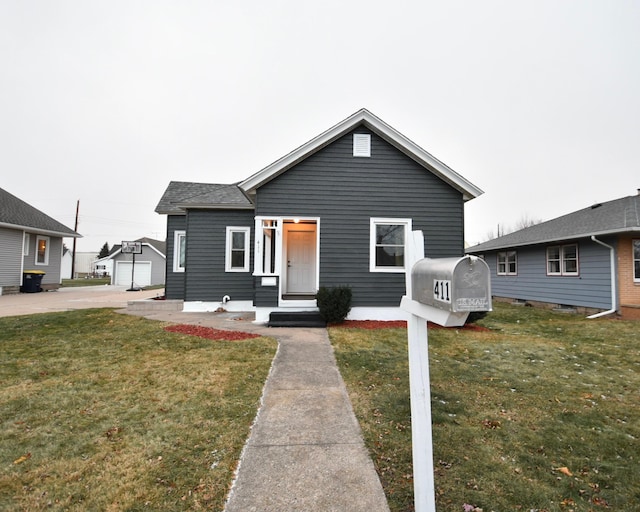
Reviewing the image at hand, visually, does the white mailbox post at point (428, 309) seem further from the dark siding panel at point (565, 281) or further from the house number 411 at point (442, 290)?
the dark siding panel at point (565, 281)

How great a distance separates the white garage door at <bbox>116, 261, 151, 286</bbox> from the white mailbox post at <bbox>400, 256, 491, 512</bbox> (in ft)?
102

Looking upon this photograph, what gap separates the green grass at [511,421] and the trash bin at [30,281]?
66.3ft

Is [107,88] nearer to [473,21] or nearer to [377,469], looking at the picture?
[473,21]

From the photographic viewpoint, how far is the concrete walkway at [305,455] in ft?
6.28

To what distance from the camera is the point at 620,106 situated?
14.1m

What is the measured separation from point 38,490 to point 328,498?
195cm

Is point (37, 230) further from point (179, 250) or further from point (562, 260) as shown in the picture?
point (562, 260)

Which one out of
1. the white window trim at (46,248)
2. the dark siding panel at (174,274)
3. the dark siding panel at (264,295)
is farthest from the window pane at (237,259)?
the white window trim at (46,248)

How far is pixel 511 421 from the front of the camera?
306 cm

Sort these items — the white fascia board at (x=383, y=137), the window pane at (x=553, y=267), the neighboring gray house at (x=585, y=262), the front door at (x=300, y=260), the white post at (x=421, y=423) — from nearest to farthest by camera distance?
the white post at (x=421, y=423) < the white fascia board at (x=383, y=137) < the neighboring gray house at (x=585, y=262) < the front door at (x=300, y=260) < the window pane at (x=553, y=267)

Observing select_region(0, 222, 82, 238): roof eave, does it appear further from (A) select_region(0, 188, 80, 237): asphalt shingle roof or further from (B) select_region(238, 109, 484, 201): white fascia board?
(B) select_region(238, 109, 484, 201): white fascia board

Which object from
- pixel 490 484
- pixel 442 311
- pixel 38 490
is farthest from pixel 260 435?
pixel 442 311

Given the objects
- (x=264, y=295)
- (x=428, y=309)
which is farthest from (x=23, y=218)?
(x=428, y=309)

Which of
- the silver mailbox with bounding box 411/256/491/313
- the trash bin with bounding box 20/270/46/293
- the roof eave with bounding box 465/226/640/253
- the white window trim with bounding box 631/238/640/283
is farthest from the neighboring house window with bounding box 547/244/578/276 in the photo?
the trash bin with bounding box 20/270/46/293
